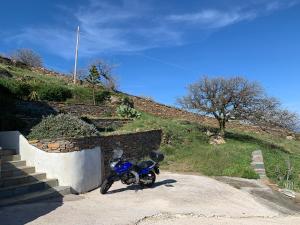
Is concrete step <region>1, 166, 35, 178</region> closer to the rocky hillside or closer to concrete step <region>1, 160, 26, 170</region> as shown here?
concrete step <region>1, 160, 26, 170</region>

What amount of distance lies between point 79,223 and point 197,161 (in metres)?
9.26

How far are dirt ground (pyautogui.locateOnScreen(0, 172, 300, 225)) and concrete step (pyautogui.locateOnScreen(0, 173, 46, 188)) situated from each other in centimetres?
94

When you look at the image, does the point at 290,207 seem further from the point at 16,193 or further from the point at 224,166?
the point at 16,193

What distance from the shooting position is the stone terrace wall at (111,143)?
10172 mm

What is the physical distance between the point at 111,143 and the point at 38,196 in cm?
404

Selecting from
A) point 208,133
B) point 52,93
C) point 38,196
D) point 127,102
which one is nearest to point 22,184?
point 38,196

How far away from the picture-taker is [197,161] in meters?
16.2

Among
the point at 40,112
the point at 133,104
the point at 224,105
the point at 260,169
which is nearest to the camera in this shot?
the point at 260,169

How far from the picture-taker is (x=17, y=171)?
9.80m

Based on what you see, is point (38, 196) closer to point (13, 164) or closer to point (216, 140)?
point (13, 164)

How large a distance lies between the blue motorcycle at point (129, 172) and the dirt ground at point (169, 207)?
0.24 m

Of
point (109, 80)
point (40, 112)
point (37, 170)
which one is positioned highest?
point (109, 80)

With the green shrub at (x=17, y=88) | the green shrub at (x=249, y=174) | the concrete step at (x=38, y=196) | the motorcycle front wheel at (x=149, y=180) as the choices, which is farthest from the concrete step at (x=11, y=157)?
the green shrub at (x=17, y=88)

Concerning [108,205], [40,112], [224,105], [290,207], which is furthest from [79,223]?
[224,105]
